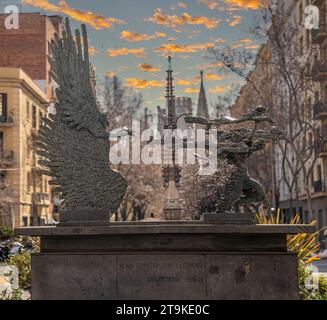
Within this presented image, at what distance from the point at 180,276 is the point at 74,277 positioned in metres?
1.73

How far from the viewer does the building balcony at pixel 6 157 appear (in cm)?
4600

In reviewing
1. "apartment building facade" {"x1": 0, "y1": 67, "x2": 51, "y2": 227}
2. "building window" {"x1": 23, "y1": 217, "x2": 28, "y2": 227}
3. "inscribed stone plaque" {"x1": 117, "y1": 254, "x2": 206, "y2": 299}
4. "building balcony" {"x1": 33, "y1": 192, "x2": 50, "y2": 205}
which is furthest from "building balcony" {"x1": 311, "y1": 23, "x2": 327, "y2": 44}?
"inscribed stone plaque" {"x1": 117, "y1": 254, "x2": 206, "y2": 299}

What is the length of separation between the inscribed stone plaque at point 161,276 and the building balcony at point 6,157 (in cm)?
3706

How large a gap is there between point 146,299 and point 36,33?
49339 mm

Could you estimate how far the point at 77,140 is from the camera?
37.3ft

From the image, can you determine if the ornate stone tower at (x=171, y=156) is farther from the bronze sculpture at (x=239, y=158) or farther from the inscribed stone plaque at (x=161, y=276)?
the inscribed stone plaque at (x=161, y=276)

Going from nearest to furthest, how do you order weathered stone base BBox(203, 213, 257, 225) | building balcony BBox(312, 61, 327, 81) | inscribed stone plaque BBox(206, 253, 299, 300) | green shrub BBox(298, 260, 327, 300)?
inscribed stone plaque BBox(206, 253, 299, 300)
weathered stone base BBox(203, 213, 257, 225)
green shrub BBox(298, 260, 327, 300)
building balcony BBox(312, 61, 327, 81)

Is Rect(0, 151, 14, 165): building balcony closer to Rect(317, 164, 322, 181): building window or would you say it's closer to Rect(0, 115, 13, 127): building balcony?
Rect(0, 115, 13, 127): building balcony

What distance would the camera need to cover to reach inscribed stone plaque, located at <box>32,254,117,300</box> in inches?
404

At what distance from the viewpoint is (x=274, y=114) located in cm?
3141

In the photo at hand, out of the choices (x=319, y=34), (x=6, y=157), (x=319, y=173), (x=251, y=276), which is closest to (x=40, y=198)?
(x=6, y=157)
